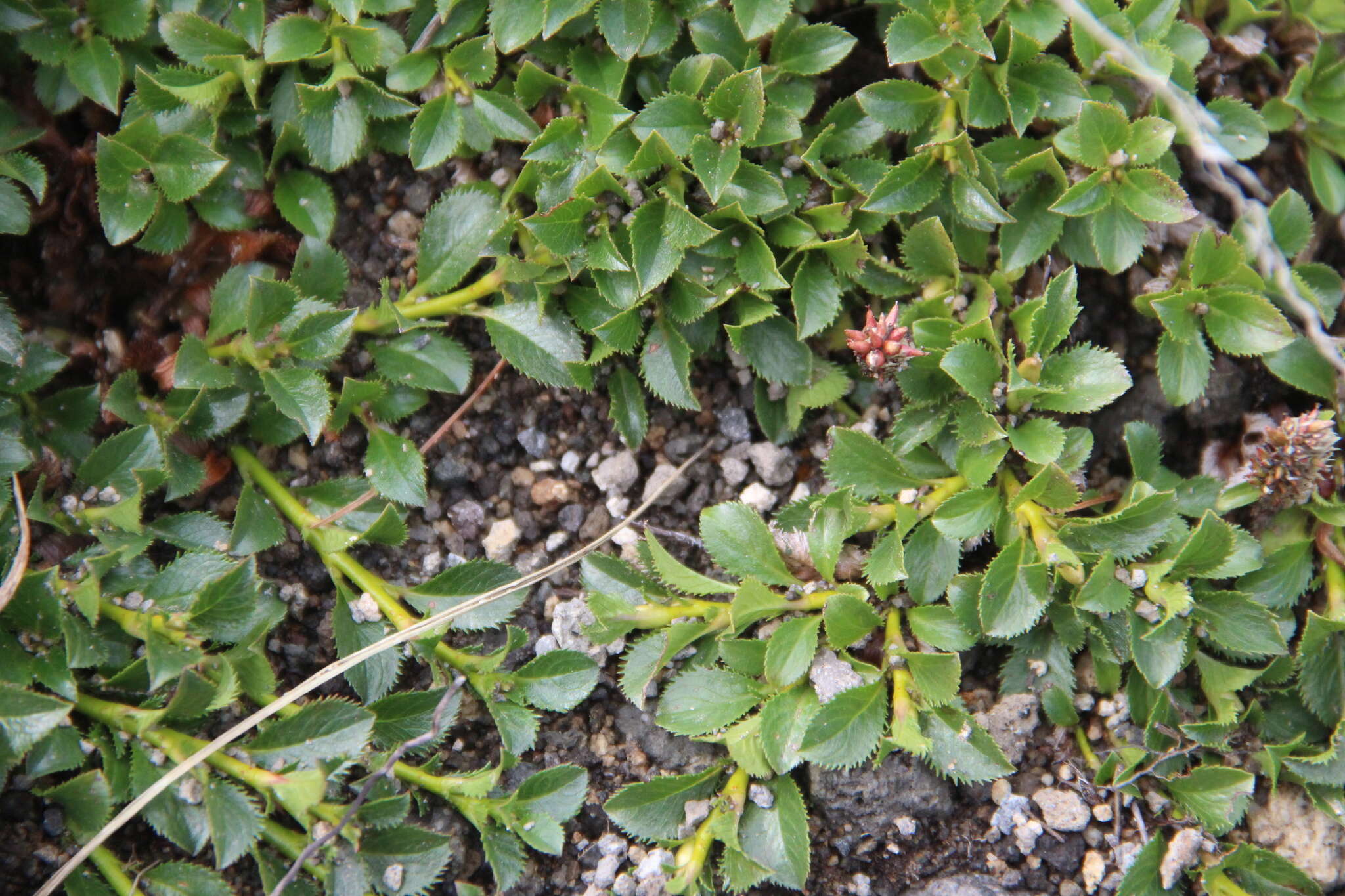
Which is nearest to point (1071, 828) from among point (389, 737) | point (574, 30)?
point (389, 737)

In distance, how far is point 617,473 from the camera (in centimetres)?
248

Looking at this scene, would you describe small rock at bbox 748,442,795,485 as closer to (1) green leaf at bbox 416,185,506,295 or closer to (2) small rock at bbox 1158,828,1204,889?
(1) green leaf at bbox 416,185,506,295

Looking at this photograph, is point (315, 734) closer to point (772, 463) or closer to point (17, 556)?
point (17, 556)

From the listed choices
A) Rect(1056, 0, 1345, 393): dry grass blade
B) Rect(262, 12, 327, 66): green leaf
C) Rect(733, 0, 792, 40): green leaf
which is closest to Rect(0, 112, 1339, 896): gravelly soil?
Rect(1056, 0, 1345, 393): dry grass blade

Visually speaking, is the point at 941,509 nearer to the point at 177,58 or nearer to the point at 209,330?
the point at 209,330

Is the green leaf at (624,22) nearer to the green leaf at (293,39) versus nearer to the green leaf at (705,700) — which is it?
the green leaf at (293,39)

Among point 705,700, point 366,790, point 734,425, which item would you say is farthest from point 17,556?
point 734,425

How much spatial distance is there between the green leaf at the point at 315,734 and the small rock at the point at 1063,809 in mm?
1469

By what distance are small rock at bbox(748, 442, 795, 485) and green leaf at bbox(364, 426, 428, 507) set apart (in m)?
0.79

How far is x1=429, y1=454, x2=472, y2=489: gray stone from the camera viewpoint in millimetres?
2479

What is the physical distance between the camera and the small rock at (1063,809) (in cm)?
224

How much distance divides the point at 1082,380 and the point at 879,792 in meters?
1.00

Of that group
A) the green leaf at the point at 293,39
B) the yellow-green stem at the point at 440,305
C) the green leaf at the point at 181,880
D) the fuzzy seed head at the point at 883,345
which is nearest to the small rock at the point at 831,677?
the fuzzy seed head at the point at 883,345

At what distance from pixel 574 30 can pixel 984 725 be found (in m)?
1.84
